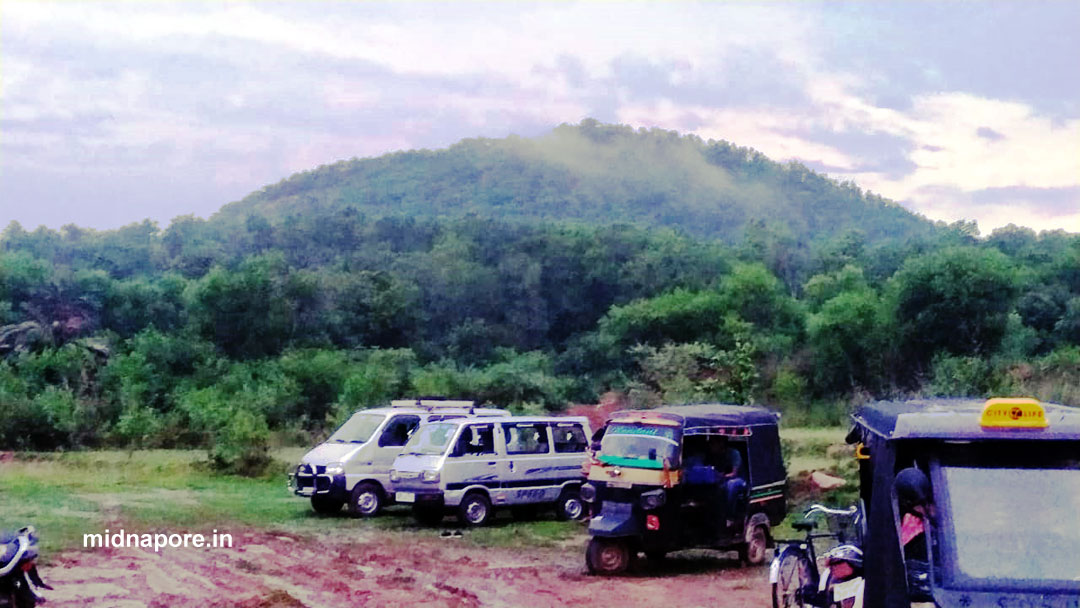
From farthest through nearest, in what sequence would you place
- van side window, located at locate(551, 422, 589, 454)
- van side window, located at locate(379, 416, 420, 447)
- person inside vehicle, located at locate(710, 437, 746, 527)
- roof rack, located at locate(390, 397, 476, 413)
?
roof rack, located at locate(390, 397, 476, 413) → van side window, located at locate(379, 416, 420, 447) → van side window, located at locate(551, 422, 589, 454) → person inside vehicle, located at locate(710, 437, 746, 527)

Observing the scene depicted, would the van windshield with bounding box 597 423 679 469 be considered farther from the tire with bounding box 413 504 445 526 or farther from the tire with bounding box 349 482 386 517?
the tire with bounding box 349 482 386 517

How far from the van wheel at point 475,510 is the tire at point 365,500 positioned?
1622mm

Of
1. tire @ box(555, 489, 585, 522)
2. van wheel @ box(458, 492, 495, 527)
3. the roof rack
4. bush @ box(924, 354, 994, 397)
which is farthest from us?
bush @ box(924, 354, 994, 397)

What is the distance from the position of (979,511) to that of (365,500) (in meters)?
12.3

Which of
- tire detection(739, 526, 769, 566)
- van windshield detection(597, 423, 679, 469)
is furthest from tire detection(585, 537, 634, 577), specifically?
tire detection(739, 526, 769, 566)

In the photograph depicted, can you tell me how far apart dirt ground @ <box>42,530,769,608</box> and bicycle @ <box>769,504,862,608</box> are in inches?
98.6

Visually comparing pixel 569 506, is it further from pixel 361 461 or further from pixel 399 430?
pixel 361 461

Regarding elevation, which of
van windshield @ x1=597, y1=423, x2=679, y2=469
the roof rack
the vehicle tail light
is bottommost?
the vehicle tail light

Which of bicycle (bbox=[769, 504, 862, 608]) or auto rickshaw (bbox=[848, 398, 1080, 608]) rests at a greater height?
auto rickshaw (bbox=[848, 398, 1080, 608])

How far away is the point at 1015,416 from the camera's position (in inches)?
198

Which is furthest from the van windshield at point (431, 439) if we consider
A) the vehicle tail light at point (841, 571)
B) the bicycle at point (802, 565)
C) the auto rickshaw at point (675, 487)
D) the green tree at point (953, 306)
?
the green tree at point (953, 306)

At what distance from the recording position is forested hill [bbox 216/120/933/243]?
58.3 meters

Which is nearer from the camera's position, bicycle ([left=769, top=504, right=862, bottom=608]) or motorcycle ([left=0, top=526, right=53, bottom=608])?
bicycle ([left=769, top=504, right=862, bottom=608])

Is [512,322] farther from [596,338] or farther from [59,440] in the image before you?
[59,440]
